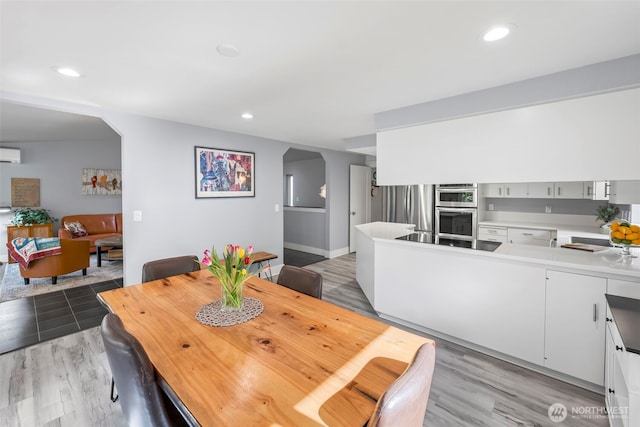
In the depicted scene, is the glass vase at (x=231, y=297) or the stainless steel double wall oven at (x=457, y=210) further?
the stainless steel double wall oven at (x=457, y=210)

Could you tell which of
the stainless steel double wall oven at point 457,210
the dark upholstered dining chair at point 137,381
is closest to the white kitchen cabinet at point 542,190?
the stainless steel double wall oven at point 457,210

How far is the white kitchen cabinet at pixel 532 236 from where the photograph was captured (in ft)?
13.2

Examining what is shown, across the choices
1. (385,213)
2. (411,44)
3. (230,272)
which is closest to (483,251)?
(411,44)

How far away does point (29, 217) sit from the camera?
5.46 metres

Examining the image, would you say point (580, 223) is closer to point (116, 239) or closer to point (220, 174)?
point (220, 174)

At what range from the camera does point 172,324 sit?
1.42 meters

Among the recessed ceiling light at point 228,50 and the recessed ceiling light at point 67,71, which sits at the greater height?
the recessed ceiling light at point 67,71

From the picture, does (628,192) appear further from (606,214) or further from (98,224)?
(98,224)

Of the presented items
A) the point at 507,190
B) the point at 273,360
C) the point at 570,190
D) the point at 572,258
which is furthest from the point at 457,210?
the point at 273,360

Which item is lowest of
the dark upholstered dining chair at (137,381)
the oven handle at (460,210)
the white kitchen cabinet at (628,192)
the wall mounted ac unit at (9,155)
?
the dark upholstered dining chair at (137,381)

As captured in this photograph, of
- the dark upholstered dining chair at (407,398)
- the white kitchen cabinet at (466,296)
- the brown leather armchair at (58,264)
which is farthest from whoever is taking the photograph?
the brown leather armchair at (58,264)

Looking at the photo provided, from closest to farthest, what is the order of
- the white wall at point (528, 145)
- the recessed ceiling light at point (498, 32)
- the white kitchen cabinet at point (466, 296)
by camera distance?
the recessed ceiling light at point (498, 32) → the white wall at point (528, 145) → the white kitchen cabinet at point (466, 296)

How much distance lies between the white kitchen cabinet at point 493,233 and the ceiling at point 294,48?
2.86 meters

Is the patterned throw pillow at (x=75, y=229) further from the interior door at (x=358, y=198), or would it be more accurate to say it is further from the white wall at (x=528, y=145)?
the white wall at (x=528, y=145)
